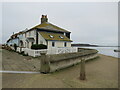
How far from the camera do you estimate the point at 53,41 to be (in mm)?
14844

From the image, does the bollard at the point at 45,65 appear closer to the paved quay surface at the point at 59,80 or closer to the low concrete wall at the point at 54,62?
the low concrete wall at the point at 54,62

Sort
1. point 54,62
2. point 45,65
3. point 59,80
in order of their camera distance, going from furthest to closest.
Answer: point 54,62 → point 45,65 → point 59,80

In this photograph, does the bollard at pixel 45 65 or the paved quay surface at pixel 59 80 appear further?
the bollard at pixel 45 65

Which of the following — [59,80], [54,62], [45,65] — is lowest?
[59,80]

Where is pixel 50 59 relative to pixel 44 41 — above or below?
below

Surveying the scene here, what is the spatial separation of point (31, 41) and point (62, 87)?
15976mm

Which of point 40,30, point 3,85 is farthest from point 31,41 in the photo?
point 3,85

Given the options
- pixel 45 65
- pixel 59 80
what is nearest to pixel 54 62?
pixel 45 65

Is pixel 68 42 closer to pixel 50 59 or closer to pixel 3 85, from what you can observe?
pixel 50 59

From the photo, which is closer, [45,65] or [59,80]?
[59,80]

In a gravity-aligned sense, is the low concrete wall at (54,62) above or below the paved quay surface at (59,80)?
A: above

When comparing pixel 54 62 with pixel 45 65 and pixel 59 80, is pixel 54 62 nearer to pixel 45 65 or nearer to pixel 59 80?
pixel 45 65

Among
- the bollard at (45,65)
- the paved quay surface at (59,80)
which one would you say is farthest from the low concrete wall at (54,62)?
the paved quay surface at (59,80)

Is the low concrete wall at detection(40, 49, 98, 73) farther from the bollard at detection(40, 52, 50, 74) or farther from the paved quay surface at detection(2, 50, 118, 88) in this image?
the paved quay surface at detection(2, 50, 118, 88)
